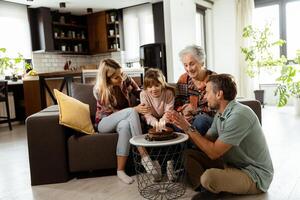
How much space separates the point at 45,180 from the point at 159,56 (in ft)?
14.0

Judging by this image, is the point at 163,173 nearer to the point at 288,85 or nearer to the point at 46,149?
the point at 46,149

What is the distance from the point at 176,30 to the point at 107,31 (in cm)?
281

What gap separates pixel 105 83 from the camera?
250 centimetres

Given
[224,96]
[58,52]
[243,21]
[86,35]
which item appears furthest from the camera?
[86,35]

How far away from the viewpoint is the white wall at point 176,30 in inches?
201

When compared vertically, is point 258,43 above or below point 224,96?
above

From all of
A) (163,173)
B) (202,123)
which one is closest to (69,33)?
(163,173)

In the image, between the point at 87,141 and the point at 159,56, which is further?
the point at 159,56

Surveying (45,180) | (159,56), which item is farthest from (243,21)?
(45,180)

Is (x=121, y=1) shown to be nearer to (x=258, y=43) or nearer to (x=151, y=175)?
(x=258, y=43)

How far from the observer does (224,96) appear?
1806 mm

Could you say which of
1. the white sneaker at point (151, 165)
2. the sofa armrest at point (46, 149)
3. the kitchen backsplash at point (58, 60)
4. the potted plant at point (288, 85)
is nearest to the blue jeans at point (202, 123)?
the white sneaker at point (151, 165)

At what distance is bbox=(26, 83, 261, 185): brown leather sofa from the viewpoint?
2.30m

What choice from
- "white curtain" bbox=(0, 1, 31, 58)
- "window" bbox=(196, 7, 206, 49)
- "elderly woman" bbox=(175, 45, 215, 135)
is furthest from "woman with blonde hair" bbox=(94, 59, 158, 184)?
"white curtain" bbox=(0, 1, 31, 58)
